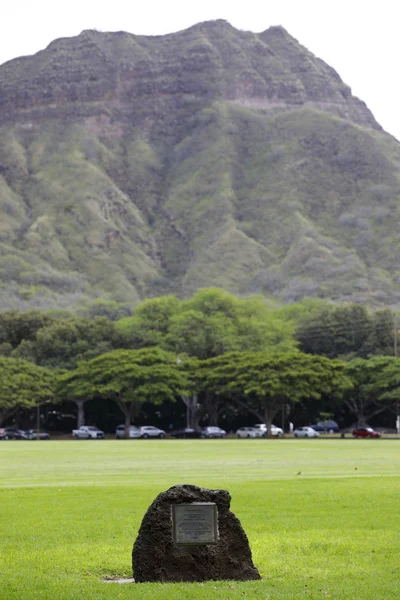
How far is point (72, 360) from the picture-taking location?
122438 millimetres

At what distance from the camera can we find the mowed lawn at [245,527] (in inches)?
490

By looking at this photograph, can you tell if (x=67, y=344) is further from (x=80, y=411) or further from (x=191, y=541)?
(x=191, y=541)

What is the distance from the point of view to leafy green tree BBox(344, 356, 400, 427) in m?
99.6

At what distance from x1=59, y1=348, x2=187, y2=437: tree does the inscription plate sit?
3460 inches

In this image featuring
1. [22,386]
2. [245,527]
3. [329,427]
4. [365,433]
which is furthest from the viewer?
[329,427]

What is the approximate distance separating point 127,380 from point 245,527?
83970 mm

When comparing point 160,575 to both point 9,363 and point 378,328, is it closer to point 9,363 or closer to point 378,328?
point 9,363

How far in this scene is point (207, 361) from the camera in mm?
107250

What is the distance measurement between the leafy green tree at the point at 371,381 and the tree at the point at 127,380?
18.0 metres

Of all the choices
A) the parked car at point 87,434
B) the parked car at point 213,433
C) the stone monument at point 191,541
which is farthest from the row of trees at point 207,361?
the stone monument at point 191,541

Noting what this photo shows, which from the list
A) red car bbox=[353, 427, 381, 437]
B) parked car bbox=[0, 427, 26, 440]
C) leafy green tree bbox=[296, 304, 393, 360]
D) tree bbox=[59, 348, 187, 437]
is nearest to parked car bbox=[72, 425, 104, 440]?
tree bbox=[59, 348, 187, 437]

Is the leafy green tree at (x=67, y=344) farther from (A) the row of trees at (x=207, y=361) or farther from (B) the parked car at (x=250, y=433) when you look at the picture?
(B) the parked car at (x=250, y=433)

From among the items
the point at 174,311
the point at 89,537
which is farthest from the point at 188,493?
the point at 174,311

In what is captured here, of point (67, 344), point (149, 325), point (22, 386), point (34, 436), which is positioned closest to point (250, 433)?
point (34, 436)
